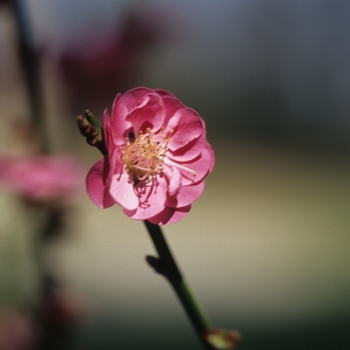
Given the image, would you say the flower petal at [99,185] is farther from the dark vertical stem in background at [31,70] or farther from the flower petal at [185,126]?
the dark vertical stem in background at [31,70]

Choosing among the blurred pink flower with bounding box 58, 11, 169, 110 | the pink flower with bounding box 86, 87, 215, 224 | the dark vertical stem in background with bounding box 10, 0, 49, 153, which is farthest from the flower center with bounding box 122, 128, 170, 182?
the blurred pink flower with bounding box 58, 11, 169, 110

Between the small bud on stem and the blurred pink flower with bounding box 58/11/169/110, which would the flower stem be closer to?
the small bud on stem

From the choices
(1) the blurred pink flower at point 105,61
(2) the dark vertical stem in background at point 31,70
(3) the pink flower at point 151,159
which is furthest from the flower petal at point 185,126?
(1) the blurred pink flower at point 105,61

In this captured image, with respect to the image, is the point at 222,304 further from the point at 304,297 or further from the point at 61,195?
the point at 61,195

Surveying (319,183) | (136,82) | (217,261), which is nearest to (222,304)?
(217,261)

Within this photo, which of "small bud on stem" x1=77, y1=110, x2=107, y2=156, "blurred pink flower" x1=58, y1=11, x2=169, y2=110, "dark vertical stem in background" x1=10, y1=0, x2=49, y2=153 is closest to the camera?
"small bud on stem" x1=77, y1=110, x2=107, y2=156

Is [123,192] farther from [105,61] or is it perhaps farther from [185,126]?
[105,61]

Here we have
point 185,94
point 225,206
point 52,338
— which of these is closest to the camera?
point 52,338
